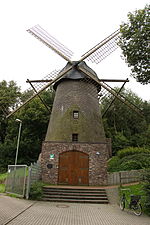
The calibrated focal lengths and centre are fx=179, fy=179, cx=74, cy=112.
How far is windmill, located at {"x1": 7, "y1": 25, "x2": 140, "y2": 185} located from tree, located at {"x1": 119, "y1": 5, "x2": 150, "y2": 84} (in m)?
6.31

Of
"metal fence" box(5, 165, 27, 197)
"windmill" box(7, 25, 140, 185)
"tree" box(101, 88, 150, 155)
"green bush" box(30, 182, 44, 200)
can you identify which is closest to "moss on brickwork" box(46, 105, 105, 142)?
"windmill" box(7, 25, 140, 185)

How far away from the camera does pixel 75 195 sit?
36.4 ft

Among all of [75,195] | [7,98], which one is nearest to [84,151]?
[75,195]

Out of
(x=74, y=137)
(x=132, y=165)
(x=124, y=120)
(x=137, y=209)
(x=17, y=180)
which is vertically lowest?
(x=137, y=209)

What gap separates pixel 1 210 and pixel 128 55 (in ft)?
32.5

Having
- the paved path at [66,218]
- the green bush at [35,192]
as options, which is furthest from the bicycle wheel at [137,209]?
the green bush at [35,192]

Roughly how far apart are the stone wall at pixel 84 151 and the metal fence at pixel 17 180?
283 cm

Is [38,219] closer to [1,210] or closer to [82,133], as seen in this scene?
[1,210]

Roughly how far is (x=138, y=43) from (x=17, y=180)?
10622 mm

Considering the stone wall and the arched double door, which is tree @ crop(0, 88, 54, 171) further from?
the arched double door

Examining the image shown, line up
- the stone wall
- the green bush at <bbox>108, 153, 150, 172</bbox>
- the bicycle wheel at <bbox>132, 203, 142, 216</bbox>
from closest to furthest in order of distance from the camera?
the bicycle wheel at <bbox>132, 203, 142, 216</bbox>
the stone wall
the green bush at <bbox>108, 153, 150, 172</bbox>

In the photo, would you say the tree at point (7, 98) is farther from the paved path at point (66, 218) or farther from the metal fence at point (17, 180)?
the paved path at point (66, 218)

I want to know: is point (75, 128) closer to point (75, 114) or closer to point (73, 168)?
→ point (75, 114)

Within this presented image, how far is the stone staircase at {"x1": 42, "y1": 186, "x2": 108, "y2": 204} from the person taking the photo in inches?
415
